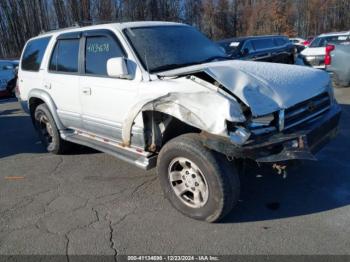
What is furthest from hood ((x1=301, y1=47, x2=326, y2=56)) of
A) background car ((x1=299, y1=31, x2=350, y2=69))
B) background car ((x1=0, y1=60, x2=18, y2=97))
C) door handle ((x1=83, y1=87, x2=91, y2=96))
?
background car ((x1=0, y1=60, x2=18, y2=97))

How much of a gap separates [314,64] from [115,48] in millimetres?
10463

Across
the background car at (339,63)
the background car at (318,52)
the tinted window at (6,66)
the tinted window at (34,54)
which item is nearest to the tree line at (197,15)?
the tinted window at (6,66)

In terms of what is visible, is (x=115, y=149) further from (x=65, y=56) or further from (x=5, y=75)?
(x=5, y=75)

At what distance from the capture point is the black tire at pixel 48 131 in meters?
5.77

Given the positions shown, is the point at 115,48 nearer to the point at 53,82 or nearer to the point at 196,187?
the point at 53,82

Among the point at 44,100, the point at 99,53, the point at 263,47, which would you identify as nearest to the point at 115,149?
the point at 99,53

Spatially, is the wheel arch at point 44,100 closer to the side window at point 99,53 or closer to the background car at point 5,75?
the side window at point 99,53

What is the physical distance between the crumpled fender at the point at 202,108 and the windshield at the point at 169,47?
681 mm

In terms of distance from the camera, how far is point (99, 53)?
4.66 m

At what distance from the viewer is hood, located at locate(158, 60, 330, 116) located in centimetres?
333

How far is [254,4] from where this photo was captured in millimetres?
38531

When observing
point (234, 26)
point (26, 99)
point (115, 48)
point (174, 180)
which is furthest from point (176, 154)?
point (234, 26)

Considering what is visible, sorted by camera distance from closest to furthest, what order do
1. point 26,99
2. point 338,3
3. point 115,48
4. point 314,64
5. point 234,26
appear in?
point 115,48
point 26,99
point 314,64
point 234,26
point 338,3

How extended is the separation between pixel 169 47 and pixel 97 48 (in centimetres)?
97
